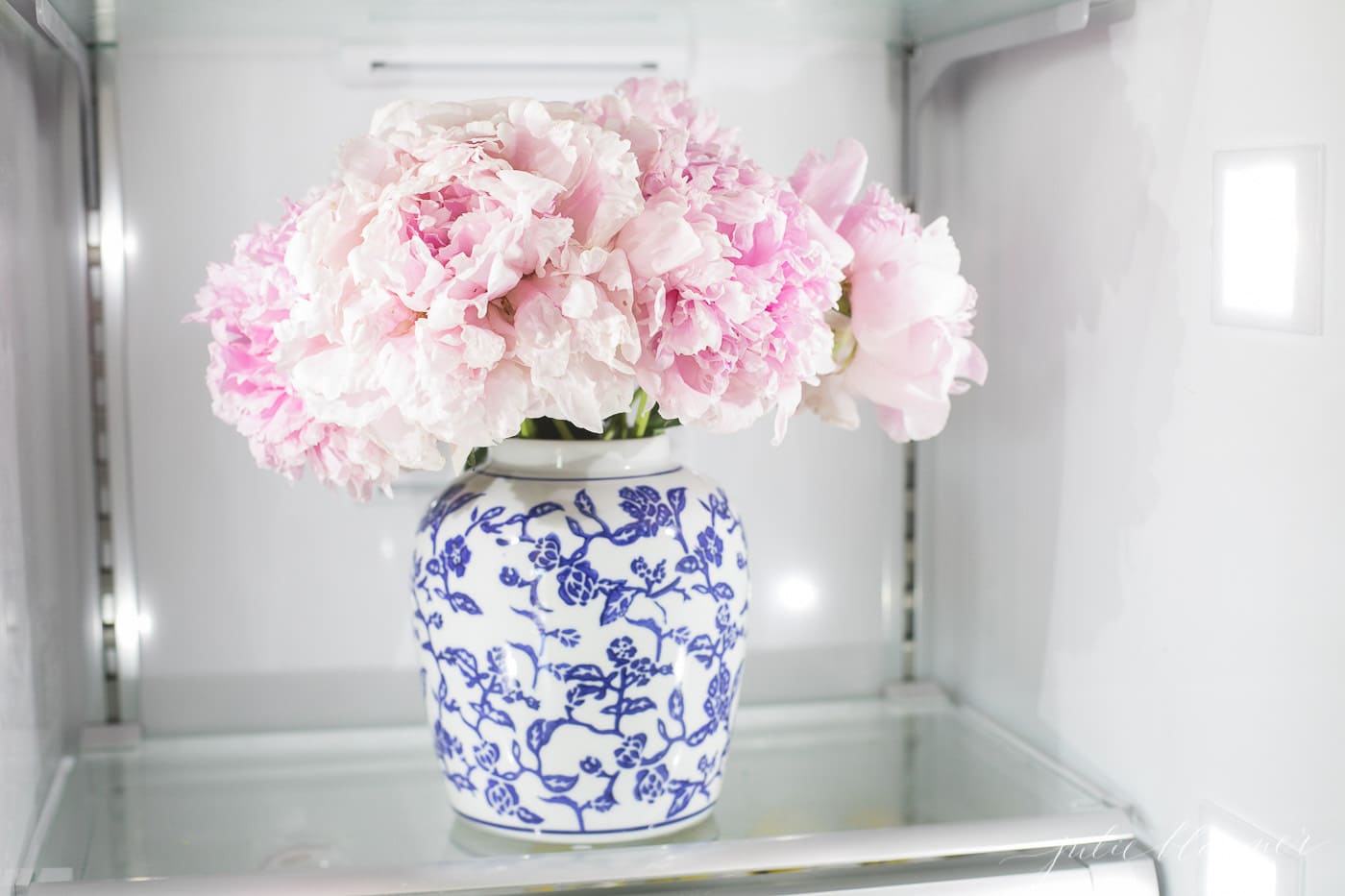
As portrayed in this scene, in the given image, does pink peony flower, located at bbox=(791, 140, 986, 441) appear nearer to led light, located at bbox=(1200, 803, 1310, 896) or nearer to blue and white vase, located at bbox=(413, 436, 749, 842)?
blue and white vase, located at bbox=(413, 436, 749, 842)

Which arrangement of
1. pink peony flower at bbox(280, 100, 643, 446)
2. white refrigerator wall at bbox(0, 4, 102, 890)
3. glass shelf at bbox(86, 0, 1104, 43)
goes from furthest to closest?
glass shelf at bbox(86, 0, 1104, 43) → white refrigerator wall at bbox(0, 4, 102, 890) → pink peony flower at bbox(280, 100, 643, 446)

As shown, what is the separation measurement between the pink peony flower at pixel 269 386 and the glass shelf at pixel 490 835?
21cm

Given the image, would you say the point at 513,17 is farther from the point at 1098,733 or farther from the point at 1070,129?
the point at 1098,733

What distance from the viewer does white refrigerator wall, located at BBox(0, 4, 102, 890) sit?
2.31ft

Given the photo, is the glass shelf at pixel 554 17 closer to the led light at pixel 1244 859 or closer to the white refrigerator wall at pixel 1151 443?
the white refrigerator wall at pixel 1151 443

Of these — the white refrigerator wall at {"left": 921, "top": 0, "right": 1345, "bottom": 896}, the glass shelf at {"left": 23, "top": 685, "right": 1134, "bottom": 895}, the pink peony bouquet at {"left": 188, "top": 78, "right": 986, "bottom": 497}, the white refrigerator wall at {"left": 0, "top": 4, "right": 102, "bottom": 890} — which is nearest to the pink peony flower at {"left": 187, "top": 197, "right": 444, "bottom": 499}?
the pink peony bouquet at {"left": 188, "top": 78, "right": 986, "bottom": 497}

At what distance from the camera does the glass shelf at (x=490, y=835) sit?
28.8 inches

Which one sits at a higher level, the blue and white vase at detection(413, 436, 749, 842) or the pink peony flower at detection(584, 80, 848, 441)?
the pink peony flower at detection(584, 80, 848, 441)

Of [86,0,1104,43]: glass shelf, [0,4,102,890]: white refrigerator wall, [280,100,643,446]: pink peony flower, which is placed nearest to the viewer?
[280,100,643,446]: pink peony flower

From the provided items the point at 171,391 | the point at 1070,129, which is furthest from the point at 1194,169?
the point at 171,391

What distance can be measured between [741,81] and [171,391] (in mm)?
463

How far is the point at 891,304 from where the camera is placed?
29.1 inches

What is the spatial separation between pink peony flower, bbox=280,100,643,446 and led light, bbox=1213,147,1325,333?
30 cm

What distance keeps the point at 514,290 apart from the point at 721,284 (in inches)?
3.7
